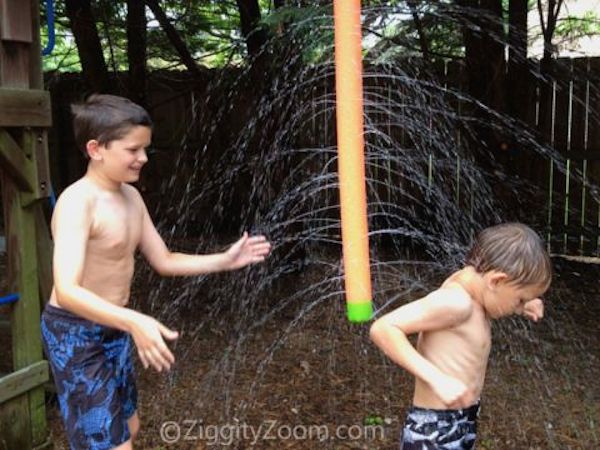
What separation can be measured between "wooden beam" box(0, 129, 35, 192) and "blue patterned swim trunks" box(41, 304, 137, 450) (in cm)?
123

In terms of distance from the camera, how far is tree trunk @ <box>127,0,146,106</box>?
701 centimetres

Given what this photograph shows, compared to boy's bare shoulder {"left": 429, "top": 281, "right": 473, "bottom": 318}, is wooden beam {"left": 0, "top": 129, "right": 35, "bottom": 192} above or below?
above

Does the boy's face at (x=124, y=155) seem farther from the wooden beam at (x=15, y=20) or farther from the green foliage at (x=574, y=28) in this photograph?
the green foliage at (x=574, y=28)

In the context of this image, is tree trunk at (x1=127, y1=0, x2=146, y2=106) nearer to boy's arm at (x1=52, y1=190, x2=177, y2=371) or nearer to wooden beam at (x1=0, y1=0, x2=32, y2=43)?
wooden beam at (x1=0, y1=0, x2=32, y2=43)

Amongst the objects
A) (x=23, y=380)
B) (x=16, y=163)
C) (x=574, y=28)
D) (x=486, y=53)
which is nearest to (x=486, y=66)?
(x=486, y=53)

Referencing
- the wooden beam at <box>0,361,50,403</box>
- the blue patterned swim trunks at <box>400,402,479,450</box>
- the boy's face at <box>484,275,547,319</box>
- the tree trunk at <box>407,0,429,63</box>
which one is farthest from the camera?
the tree trunk at <box>407,0,429,63</box>

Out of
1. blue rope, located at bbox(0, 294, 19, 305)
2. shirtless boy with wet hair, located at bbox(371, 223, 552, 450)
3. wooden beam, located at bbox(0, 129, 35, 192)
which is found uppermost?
wooden beam, located at bbox(0, 129, 35, 192)

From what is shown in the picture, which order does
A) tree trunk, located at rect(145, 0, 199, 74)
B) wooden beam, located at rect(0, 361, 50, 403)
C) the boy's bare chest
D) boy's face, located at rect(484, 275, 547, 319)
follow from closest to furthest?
boy's face, located at rect(484, 275, 547, 319) → the boy's bare chest → wooden beam, located at rect(0, 361, 50, 403) → tree trunk, located at rect(145, 0, 199, 74)

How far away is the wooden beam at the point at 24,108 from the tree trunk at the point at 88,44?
3.24 metres

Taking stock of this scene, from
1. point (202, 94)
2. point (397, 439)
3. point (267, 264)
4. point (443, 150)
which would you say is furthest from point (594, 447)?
point (202, 94)

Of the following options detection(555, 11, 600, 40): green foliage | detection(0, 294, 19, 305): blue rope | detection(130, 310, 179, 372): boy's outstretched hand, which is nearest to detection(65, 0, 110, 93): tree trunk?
detection(0, 294, 19, 305): blue rope

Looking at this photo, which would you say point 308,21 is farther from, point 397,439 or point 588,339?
point 588,339

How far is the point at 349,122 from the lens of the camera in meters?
1.91

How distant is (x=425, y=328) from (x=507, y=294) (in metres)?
0.24
